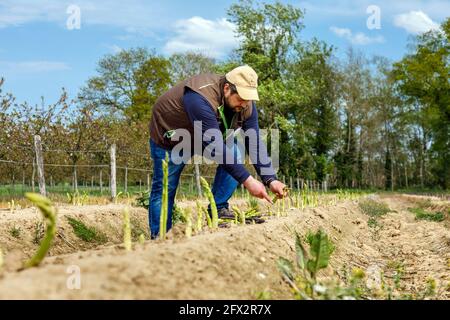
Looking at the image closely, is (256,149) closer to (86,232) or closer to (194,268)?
(194,268)

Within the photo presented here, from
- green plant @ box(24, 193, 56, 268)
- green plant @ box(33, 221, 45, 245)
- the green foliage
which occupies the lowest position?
green plant @ box(33, 221, 45, 245)

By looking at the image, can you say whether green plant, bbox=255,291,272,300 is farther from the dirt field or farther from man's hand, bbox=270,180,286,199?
man's hand, bbox=270,180,286,199

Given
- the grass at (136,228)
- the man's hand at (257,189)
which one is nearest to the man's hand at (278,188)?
the man's hand at (257,189)

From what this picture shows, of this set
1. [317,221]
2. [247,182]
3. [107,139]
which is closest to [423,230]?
[317,221]

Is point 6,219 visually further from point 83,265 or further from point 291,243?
point 83,265

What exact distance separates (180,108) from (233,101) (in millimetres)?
526

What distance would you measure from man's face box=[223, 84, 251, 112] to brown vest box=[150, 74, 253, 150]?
0.17 ft

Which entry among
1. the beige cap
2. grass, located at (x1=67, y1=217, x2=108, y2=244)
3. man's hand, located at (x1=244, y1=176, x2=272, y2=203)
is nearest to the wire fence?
grass, located at (x1=67, y1=217, x2=108, y2=244)

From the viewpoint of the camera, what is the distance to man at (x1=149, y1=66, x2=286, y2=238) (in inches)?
183

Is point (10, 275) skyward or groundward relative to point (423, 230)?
skyward

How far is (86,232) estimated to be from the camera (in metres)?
8.36

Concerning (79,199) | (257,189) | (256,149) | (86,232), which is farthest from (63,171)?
(257,189)

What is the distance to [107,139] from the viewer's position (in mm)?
20266
